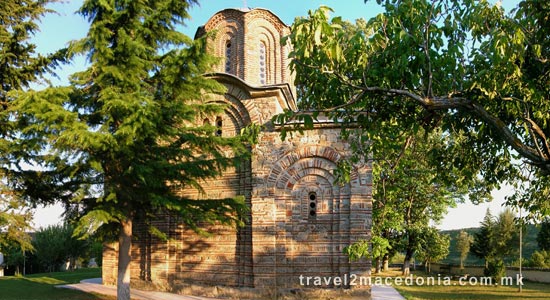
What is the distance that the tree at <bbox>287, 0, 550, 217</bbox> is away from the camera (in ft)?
13.8

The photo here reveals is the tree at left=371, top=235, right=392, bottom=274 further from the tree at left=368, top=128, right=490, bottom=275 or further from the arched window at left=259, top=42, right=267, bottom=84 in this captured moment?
the arched window at left=259, top=42, right=267, bottom=84

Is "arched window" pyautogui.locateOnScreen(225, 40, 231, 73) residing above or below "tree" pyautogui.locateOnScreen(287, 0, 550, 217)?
above

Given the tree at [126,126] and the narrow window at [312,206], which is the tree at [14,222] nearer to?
the tree at [126,126]

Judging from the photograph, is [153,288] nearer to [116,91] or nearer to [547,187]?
[116,91]

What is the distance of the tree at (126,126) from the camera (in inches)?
320

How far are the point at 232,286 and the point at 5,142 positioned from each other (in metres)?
6.38

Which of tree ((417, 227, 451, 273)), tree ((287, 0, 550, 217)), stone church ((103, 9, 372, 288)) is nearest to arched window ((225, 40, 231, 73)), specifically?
stone church ((103, 9, 372, 288))

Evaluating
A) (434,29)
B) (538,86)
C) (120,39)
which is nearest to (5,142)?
(120,39)

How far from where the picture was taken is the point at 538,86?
488 centimetres

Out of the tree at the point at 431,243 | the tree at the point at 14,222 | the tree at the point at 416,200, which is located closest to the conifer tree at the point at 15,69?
the tree at the point at 14,222

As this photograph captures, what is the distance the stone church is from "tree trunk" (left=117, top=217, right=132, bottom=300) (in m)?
1.16

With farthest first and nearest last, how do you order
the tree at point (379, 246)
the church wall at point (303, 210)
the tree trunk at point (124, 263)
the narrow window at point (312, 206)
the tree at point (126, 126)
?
1. the narrow window at point (312, 206)
2. the church wall at point (303, 210)
3. the tree trunk at point (124, 263)
4. the tree at point (126, 126)
5. the tree at point (379, 246)

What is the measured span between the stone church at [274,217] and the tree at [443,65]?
5321mm

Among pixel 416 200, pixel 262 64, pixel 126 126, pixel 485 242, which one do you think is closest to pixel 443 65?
pixel 126 126
